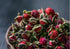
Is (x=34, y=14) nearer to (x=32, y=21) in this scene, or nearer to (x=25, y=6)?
(x=32, y=21)

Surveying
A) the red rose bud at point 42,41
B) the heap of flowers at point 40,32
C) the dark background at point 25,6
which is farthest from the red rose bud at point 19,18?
the dark background at point 25,6

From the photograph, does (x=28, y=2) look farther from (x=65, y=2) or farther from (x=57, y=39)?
(x=57, y=39)

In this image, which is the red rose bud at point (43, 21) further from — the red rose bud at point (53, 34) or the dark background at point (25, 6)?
the dark background at point (25, 6)

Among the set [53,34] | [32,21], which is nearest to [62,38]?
[53,34]

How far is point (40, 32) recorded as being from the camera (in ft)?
1.85

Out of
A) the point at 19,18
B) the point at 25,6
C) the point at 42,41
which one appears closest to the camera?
the point at 42,41

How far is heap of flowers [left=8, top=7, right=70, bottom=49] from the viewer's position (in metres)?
0.53

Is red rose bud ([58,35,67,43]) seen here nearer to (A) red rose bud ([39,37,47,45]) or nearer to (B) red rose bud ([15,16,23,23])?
(A) red rose bud ([39,37,47,45])

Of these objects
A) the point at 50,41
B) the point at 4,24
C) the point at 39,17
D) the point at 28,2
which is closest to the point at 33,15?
the point at 39,17

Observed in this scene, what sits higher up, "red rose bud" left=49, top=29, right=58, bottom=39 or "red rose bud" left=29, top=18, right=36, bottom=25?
"red rose bud" left=29, top=18, right=36, bottom=25

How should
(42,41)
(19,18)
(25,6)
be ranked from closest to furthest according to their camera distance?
1. (42,41)
2. (19,18)
3. (25,6)

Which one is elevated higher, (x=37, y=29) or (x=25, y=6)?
(x=25, y=6)

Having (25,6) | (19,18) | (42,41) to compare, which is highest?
(25,6)

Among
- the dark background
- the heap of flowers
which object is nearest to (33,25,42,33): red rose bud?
the heap of flowers
